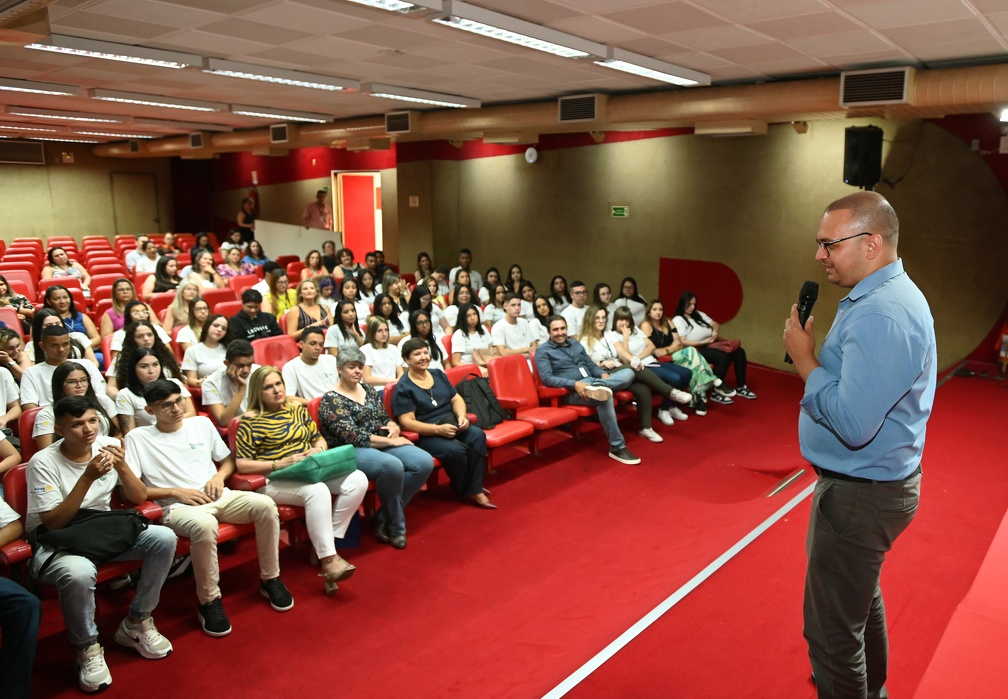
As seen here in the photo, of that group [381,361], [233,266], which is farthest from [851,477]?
[233,266]

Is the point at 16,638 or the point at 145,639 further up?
the point at 16,638

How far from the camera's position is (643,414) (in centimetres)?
606

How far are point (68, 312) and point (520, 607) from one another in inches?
182

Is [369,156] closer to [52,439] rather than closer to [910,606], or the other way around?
[52,439]

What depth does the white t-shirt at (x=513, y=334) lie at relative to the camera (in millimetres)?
6516

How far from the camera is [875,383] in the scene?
5.44 feet

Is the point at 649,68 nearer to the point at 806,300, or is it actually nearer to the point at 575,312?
the point at 575,312

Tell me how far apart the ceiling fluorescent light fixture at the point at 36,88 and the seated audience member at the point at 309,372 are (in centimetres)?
484

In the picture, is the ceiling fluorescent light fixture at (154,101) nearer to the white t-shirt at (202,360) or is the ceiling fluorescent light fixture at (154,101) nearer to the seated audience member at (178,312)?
the seated audience member at (178,312)

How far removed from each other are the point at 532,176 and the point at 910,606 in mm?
8603

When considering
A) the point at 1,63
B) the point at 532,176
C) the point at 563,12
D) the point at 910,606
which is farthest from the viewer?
the point at 532,176

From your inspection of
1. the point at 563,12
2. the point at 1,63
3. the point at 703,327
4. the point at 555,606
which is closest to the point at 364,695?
the point at 555,606

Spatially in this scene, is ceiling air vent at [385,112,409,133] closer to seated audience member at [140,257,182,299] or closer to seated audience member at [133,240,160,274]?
seated audience member at [140,257,182,299]

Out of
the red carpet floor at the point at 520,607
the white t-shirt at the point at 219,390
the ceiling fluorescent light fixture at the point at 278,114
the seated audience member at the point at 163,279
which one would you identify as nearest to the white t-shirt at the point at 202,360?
the white t-shirt at the point at 219,390
